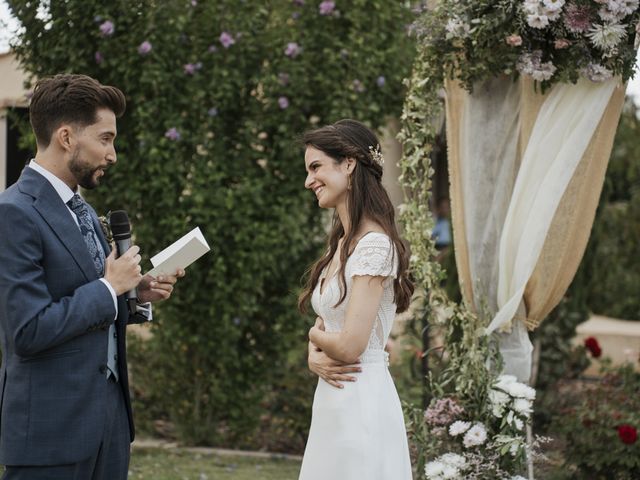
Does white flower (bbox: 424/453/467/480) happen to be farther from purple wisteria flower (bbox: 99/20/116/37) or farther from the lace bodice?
purple wisteria flower (bbox: 99/20/116/37)

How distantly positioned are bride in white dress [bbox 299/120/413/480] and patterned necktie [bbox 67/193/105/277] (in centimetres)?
79

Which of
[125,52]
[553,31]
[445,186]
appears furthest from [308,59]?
[445,186]

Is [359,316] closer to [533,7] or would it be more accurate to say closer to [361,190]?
[361,190]

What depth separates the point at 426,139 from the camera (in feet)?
16.4

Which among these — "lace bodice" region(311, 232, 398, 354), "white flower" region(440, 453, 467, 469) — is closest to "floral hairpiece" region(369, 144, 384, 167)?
"lace bodice" region(311, 232, 398, 354)

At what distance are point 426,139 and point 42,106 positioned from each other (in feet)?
8.43

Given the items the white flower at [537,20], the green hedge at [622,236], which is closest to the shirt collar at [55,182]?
the white flower at [537,20]

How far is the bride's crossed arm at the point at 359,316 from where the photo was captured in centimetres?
314

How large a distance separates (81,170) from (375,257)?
102cm

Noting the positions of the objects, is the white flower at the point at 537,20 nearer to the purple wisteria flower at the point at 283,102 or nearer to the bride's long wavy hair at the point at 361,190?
the bride's long wavy hair at the point at 361,190

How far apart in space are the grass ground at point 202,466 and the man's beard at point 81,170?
3.12 m

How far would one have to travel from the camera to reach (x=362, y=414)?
10.8ft

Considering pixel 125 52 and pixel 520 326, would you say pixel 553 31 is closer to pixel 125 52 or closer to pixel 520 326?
pixel 520 326

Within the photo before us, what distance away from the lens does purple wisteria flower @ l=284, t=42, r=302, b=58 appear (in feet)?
19.9
